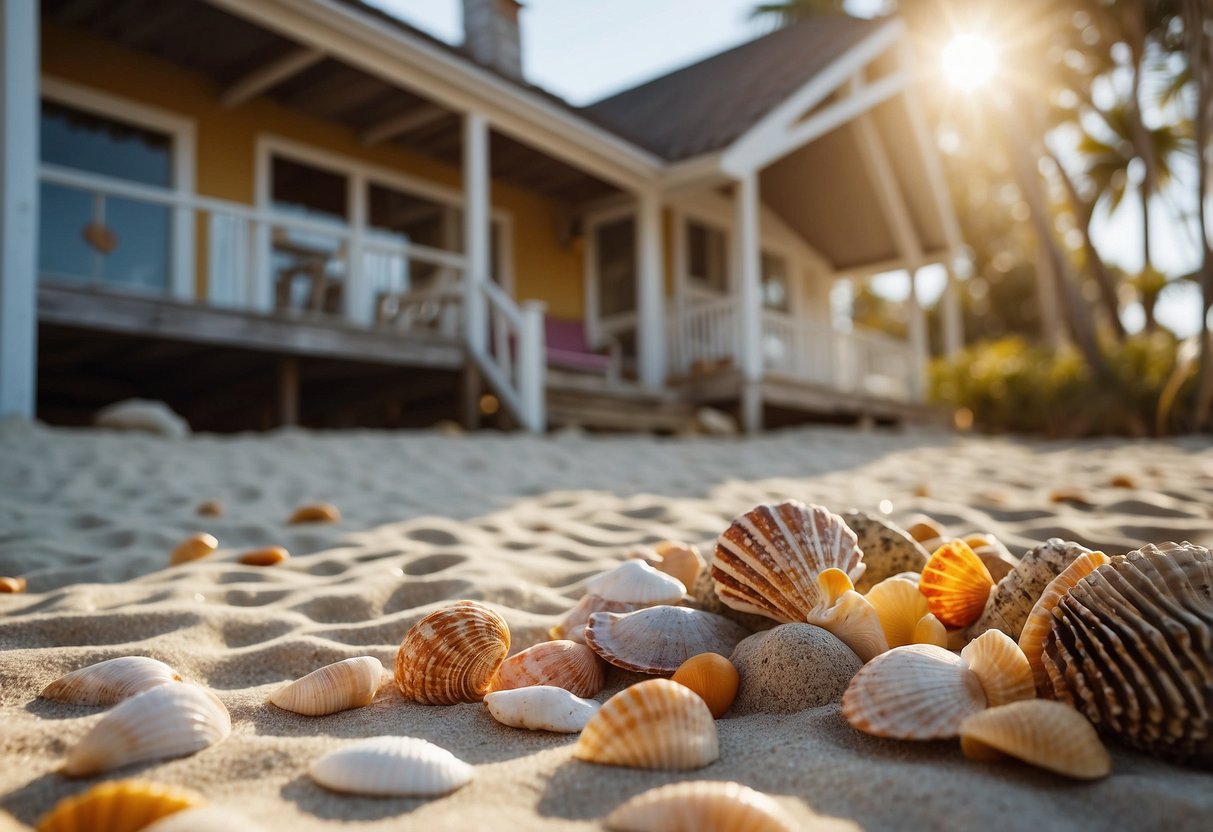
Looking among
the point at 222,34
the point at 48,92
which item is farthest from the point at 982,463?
the point at 48,92

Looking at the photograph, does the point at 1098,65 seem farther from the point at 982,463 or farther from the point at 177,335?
the point at 177,335

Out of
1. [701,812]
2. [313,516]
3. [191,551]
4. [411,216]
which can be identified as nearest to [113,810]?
[701,812]

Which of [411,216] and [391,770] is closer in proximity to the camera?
[391,770]

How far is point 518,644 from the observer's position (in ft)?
6.65

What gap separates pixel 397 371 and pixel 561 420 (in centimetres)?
168

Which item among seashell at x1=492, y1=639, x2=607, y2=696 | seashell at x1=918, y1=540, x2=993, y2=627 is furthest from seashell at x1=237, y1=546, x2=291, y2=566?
seashell at x1=918, y1=540, x2=993, y2=627

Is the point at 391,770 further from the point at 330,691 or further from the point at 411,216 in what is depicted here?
the point at 411,216

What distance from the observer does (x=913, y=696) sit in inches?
52.6

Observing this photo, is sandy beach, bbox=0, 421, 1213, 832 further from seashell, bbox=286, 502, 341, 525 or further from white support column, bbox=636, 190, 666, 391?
white support column, bbox=636, 190, 666, 391

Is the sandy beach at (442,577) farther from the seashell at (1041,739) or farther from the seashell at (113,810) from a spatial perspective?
the seashell at (113,810)

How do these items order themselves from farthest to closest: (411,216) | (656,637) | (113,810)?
(411,216) → (656,637) → (113,810)

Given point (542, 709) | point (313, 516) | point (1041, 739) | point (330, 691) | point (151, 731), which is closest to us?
point (1041, 739)

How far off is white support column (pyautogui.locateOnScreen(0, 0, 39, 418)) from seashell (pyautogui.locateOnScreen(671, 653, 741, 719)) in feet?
17.6

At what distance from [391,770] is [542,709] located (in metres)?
0.35
